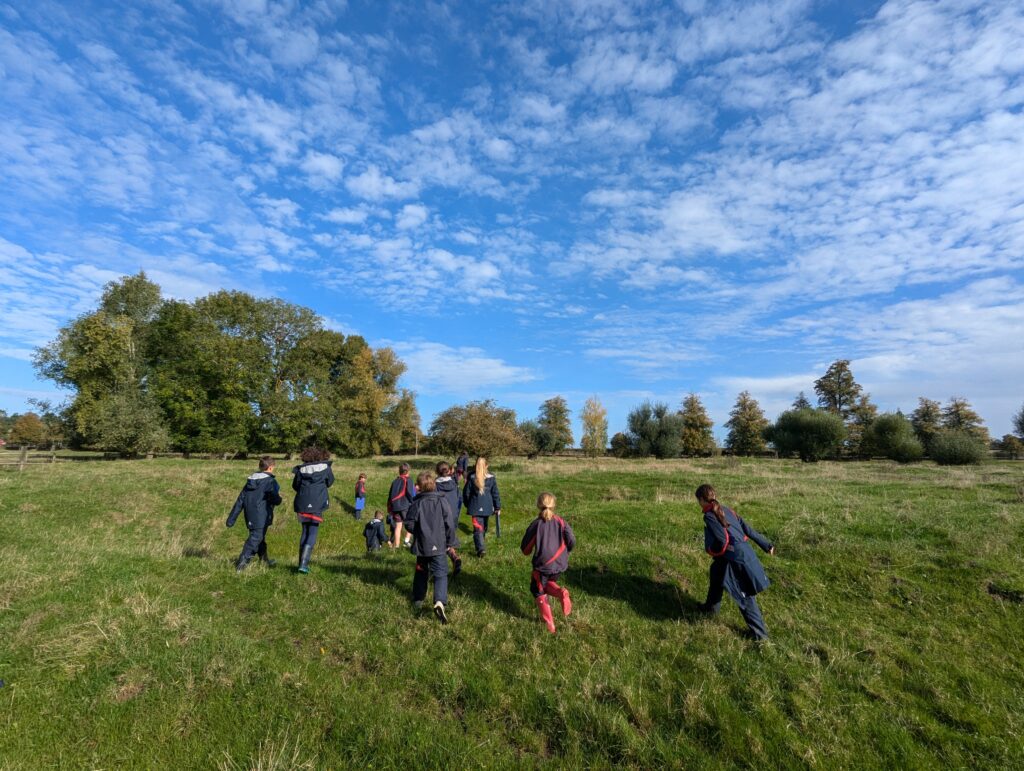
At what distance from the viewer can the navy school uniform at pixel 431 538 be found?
277 inches

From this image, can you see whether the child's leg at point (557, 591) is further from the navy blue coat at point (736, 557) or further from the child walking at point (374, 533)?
the child walking at point (374, 533)

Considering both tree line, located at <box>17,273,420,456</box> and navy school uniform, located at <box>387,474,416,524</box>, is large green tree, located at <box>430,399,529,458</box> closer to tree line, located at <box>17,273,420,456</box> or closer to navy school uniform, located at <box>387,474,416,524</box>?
tree line, located at <box>17,273,420,456</box>

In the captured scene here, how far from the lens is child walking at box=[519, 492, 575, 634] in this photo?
670cm

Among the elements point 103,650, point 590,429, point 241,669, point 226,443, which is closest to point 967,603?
point 241,669

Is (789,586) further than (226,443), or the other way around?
(226,443)

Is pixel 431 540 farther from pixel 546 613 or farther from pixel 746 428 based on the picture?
pixel 746 428

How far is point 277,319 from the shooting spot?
46.7 m

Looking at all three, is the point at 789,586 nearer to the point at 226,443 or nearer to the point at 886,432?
the point at 226,443

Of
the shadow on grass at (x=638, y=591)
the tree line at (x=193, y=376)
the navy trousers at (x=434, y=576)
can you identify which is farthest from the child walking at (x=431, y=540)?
the tree line at (x=193, y=376)

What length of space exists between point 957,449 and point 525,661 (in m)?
59.9

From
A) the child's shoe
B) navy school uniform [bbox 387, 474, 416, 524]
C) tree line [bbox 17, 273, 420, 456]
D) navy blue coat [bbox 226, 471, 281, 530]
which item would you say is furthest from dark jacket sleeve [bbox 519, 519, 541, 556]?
tree line [bbox 17, 273, 420, 456]

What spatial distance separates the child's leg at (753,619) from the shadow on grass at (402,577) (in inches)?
122

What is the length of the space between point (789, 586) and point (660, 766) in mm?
5548

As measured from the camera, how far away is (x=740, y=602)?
6496 mm
